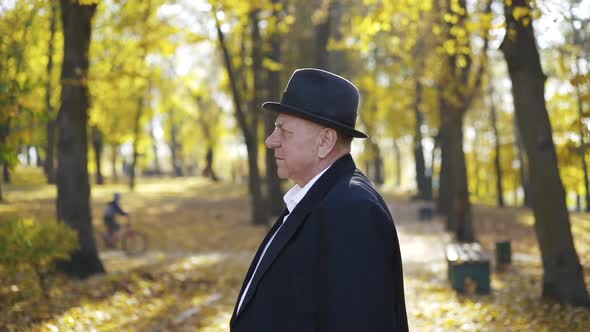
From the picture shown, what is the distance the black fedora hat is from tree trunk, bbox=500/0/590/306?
21.5 feet

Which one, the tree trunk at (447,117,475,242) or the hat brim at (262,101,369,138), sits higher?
the hat brim at (262,101,369,138)

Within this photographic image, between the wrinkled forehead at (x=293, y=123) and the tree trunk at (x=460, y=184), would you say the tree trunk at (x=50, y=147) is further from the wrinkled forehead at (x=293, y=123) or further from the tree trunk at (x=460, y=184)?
the wrinkled forehead at (x=293, y=123)

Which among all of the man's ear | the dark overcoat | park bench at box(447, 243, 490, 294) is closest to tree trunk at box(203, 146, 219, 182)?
park bench at box(447, 243, 490, 294)

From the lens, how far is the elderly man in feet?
7.84

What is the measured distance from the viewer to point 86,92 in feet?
38.7

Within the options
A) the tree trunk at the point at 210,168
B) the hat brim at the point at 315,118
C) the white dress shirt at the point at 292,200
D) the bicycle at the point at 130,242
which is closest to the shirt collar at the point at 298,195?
the white dress shirt at the point at 292,200

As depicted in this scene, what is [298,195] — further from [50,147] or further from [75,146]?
[50,147]

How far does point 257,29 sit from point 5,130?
13996 millimetres

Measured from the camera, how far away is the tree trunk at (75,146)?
37.6 ft

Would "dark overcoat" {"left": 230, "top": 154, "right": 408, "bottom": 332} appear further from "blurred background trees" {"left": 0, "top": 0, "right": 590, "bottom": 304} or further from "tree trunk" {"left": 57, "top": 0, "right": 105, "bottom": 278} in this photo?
"tree trunk" {"left": 57, "top": 0, "right": 105, "bottom": 278}

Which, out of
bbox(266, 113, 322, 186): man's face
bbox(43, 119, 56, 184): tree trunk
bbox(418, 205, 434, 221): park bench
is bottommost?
bbox(418, 205, 434, 221): park bench

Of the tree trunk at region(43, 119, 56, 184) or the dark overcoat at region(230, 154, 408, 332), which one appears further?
the tree trunk at region(43, 119, 56, 184)

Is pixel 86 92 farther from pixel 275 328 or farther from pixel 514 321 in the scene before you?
pixel 275 328

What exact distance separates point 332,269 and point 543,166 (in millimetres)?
7059
